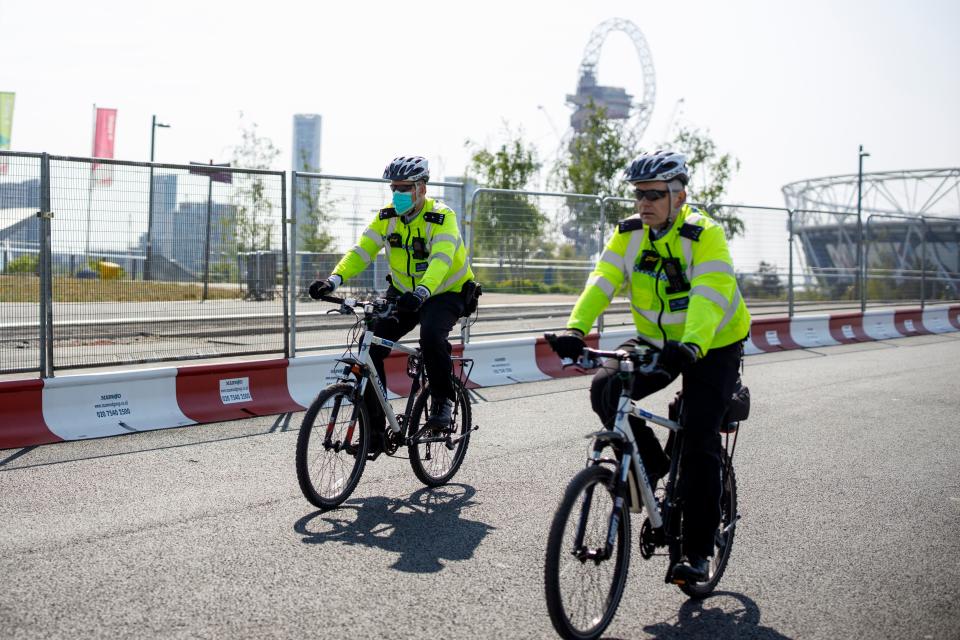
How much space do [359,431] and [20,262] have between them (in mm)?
4187

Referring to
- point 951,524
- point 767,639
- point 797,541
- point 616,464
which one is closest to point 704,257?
point 616,464

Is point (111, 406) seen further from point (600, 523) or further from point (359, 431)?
point (600, 523)

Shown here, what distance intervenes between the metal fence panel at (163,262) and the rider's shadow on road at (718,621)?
246 inches

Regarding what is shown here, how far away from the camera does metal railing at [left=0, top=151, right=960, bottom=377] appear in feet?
28.2

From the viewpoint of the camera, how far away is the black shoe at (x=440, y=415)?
659 centimetres

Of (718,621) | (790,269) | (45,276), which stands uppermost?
(790,269)

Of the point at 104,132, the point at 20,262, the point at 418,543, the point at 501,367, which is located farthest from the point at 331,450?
the point at 104,132

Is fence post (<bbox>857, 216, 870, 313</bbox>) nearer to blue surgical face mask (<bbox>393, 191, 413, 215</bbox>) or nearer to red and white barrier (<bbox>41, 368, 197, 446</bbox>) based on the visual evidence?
red and white barrier (<bbox>41, 368, 197, 446</bbox>)

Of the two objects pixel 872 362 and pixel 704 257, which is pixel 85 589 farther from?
pixel 872 362

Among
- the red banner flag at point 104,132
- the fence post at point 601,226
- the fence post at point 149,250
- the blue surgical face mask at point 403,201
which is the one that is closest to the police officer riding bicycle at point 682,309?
the blue surgical face mask at point 403,201

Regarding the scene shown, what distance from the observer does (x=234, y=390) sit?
9055 mm

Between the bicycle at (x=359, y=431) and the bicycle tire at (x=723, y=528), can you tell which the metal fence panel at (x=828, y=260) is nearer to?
the bicycle at (x=359, y=431)

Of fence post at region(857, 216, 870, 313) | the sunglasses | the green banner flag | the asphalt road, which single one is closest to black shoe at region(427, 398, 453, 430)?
the asphalt road

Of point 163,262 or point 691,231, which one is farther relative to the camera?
point 163,262
